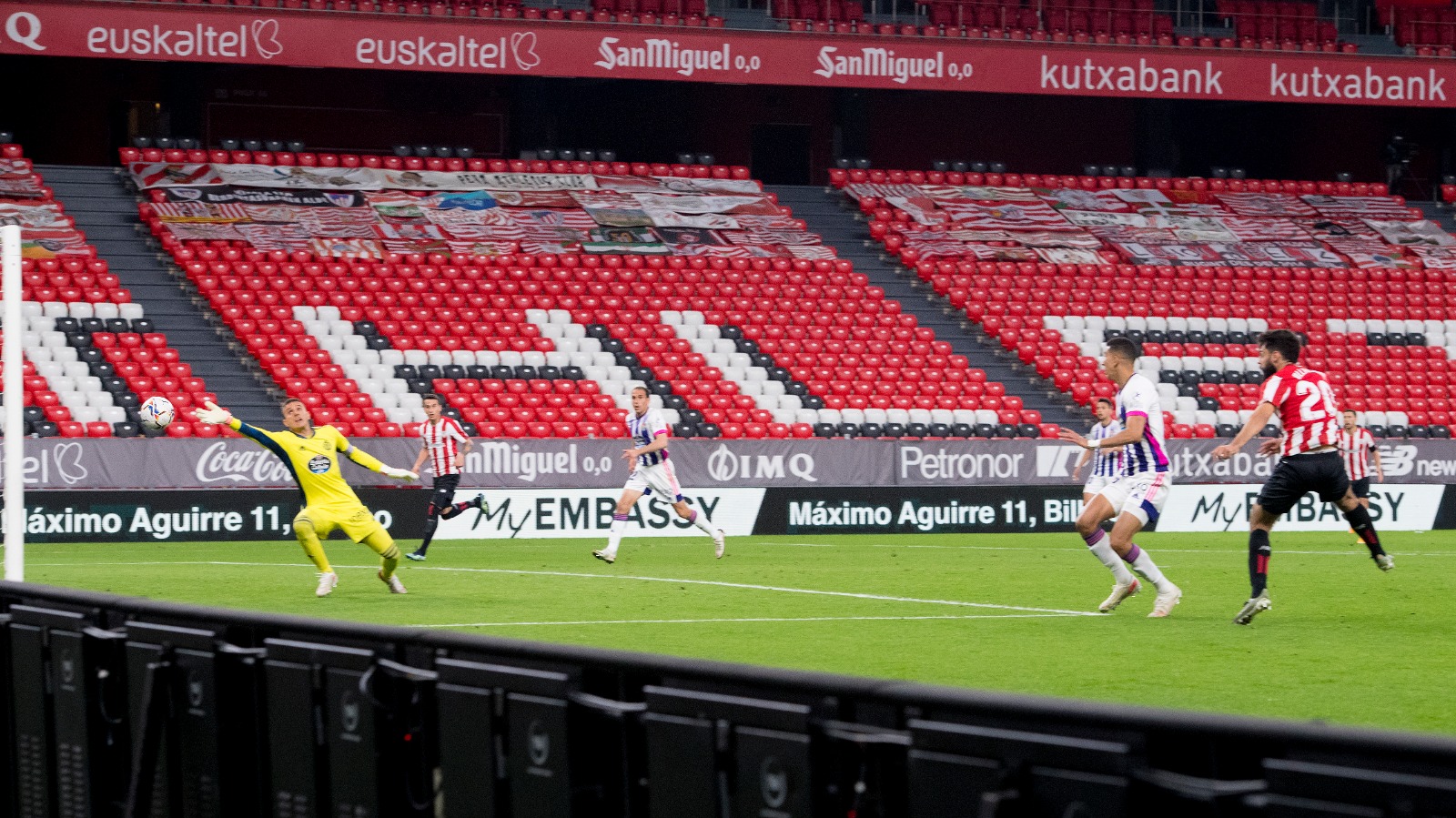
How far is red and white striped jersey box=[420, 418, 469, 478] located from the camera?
2142cm

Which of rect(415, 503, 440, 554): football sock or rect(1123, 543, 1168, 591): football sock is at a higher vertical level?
rect(1123, 543, 1168, 591): football sock

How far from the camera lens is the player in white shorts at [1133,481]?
12.7m

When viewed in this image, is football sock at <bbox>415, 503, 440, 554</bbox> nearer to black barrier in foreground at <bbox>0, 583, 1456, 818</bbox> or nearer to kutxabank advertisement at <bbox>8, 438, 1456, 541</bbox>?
kutxabank advertisement at <bbox>8, 438, 1456, 541</bbox>

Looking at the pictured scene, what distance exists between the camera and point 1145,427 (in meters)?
12.8

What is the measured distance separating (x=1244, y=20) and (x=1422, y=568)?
77.7 feet

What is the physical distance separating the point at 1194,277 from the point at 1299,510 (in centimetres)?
917

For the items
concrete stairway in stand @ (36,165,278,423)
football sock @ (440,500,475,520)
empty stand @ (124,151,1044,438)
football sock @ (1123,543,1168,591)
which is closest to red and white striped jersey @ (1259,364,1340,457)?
football sock @ (1123,543,1168,591)

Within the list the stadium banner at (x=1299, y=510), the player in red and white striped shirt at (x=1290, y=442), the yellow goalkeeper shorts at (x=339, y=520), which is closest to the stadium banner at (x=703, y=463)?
the stadium banner at (x=1299, y=510)

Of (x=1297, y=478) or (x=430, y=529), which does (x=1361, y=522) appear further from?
(x=430, y=529)

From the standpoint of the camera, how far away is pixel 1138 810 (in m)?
3.07

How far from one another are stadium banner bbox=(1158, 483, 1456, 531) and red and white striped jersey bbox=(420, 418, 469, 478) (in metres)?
11.7

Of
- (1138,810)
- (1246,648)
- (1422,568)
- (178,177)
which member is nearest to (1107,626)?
(1246,648)

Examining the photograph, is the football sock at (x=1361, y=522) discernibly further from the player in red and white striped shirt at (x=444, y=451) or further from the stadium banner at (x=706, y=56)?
the stadium banner at (x=706, y=56)

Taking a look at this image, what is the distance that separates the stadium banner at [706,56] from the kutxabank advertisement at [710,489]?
10.8 meters
